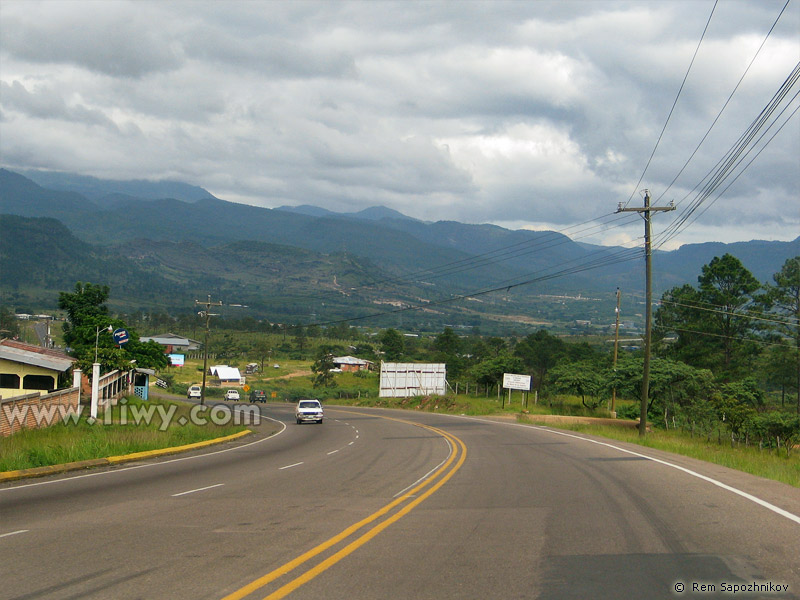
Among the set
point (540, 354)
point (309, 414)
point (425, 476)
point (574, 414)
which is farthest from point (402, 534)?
point (540, 354)

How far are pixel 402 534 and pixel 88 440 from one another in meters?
15.2

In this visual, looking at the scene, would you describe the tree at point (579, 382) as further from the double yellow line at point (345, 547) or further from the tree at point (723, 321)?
the double yellow line at point (345, 547)

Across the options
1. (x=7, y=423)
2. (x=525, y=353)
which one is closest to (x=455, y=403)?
(x=525, y=353)

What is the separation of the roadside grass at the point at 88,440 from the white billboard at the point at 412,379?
140 ft

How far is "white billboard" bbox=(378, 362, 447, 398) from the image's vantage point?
75.7 meters

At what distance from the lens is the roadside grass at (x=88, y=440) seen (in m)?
18.4

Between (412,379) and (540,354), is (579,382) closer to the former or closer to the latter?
(412,379)

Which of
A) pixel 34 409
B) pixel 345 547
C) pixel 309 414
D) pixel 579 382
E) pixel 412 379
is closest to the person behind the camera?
pixel 345 547

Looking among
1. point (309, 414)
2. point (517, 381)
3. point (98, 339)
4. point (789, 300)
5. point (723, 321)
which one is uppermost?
point (789, 300)

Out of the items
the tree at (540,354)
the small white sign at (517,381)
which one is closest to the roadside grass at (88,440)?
the small white sign at (517,381)

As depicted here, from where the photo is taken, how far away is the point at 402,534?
9992 mm

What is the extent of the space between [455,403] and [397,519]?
60500mm

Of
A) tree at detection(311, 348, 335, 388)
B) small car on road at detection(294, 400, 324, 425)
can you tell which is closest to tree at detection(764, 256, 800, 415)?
small car on road at detection(294, 400, 324, 425)

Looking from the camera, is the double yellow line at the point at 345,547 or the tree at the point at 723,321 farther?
the tree at the point at 723,321
